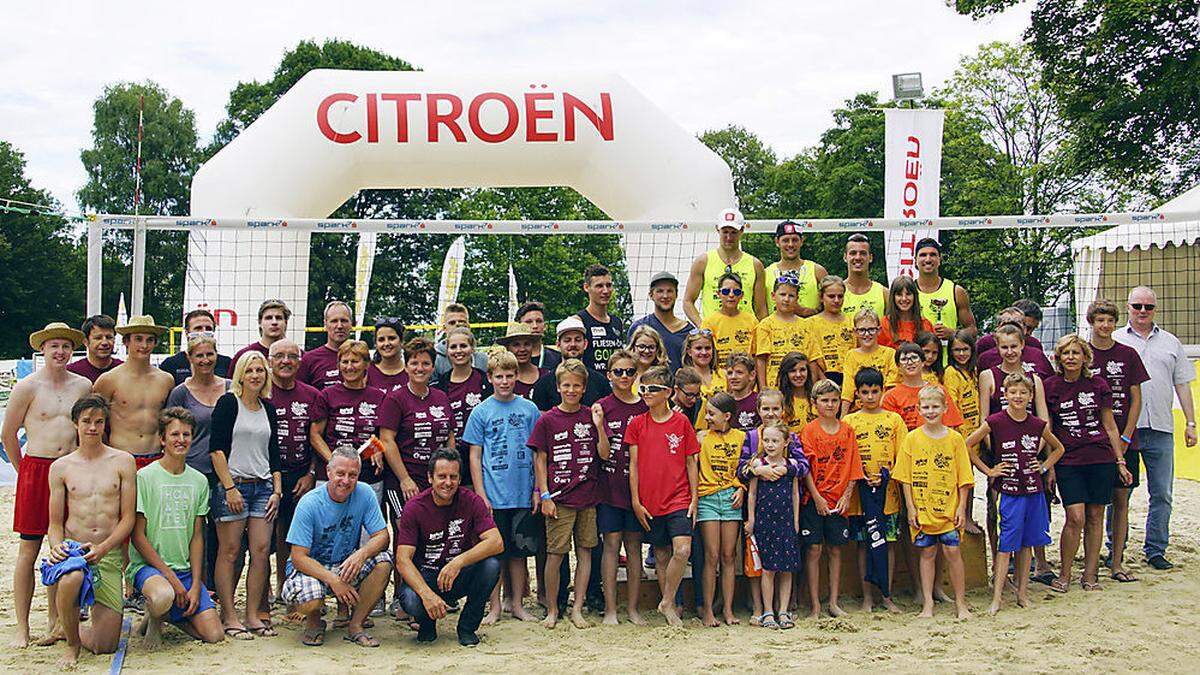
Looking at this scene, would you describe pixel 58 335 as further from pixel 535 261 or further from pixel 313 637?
pixel 535 261

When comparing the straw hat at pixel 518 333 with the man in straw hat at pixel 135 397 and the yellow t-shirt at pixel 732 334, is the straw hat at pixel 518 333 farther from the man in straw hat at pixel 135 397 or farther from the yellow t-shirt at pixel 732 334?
the man in straw hat at pixel 135 397

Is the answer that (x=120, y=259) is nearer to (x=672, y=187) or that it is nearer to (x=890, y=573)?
(x=672, y=187)

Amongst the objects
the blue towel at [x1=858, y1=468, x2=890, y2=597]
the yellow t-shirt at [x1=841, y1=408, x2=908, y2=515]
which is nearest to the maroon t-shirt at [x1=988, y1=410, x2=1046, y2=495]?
the yellow t-shirt at [x1=841, y1=408, x2=908, y2=515]

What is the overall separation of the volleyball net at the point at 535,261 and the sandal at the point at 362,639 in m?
2.52

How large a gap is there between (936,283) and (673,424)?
1.87 m

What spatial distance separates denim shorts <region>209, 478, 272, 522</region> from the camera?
451 cm

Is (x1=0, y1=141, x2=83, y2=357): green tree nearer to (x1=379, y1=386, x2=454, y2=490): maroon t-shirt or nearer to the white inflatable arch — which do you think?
the white inflatable arch

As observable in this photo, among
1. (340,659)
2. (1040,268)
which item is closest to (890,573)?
(340,659)

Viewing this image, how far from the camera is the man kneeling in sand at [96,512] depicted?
4.15 metres

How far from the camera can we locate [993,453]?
4953 millimetres

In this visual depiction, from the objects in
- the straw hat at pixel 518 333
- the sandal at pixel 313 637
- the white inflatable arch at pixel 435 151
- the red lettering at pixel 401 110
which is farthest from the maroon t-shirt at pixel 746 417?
the red lettering at pixel 401 110

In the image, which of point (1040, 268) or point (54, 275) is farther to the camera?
point (54, 275)

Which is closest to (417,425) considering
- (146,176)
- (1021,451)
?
(1021,451)

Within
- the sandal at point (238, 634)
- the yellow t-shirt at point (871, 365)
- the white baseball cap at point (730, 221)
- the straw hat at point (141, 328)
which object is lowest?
the sandal at point (238, 634)
